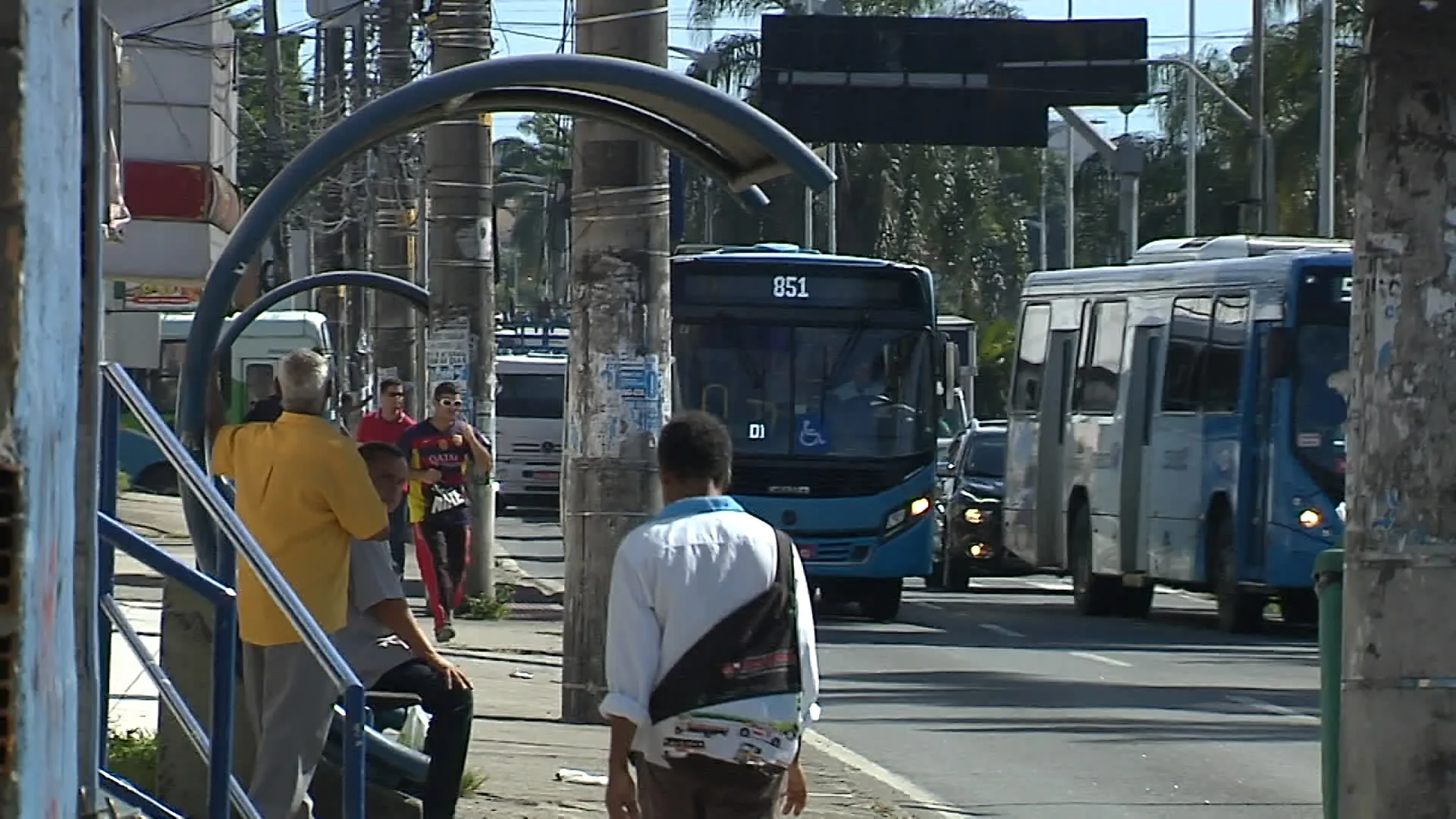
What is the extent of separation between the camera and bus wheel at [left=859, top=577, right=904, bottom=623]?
70.9 feet

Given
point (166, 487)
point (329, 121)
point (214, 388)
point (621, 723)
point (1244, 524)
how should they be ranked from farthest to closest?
point (166, 487) → point (329, 121) → point (1244, 524) → point (214, 388) → point (621, 723)

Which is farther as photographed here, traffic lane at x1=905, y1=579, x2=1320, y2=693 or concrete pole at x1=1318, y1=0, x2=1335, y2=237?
concrete pole at x1=1318, y1=0, x2=1335, y2=237

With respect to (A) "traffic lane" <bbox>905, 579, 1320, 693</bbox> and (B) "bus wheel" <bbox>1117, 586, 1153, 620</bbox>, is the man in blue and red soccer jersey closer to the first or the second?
(A) "traffic lane" <bbox>905, 579, 1320, 693</bbox>

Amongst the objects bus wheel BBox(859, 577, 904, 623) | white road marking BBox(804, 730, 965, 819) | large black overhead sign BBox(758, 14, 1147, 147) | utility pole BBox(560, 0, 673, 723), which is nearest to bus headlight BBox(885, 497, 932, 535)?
bus wheel BBox(859, 577, 904, 623)

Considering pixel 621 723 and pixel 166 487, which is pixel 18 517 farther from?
pixel 166 487

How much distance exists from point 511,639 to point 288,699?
35.2 ft

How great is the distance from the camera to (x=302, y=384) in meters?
8.02

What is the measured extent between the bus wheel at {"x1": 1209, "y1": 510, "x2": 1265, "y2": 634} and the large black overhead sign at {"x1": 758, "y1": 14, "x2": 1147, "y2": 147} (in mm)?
17883

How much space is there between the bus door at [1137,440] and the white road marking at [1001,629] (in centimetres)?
152

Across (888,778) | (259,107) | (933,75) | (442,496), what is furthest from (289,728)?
(259,107)


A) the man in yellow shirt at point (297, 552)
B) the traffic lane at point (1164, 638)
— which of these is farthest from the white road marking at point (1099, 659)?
the man in yellow shirt at point (297, 552)

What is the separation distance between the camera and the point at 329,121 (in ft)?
109

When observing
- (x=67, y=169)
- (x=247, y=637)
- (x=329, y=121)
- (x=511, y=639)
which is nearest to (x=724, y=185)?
(x=247, y=637)

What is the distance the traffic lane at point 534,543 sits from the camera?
29031mm
